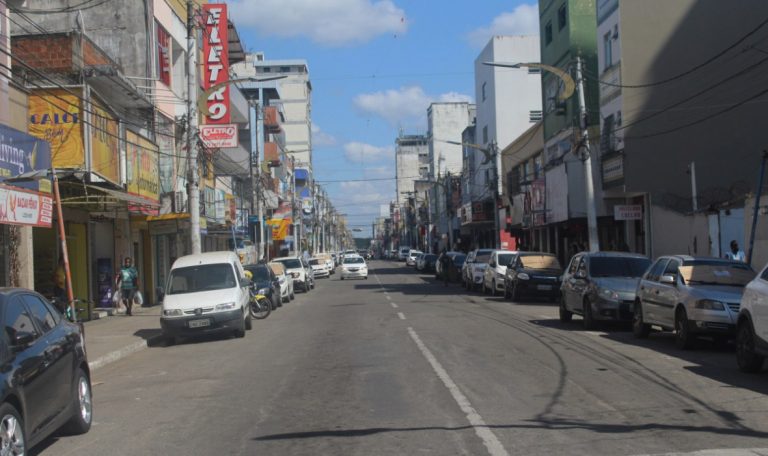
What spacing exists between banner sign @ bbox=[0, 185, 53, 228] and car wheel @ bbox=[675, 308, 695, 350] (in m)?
12.4

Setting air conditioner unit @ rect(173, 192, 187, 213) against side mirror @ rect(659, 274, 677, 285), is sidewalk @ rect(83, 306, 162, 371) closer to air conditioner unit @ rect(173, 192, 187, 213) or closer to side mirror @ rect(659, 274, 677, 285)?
air conditioner unit @ rect(173, 192, 187, 213)

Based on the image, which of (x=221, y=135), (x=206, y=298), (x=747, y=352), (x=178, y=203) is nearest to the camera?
(x=747, y=352)

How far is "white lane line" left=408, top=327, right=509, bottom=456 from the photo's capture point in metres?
7.37

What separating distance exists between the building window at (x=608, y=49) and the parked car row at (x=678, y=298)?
1637 cm

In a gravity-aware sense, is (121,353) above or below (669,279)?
below

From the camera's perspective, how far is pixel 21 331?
7.45 meters

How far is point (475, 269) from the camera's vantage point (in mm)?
37156

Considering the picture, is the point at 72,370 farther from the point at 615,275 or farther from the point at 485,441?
the point at 615,275

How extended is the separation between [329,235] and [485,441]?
14766 cm

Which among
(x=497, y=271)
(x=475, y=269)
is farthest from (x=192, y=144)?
(x=475, y=269)

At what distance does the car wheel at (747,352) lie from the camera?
37.0ft

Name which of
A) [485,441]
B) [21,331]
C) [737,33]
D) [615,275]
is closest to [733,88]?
[737,33]

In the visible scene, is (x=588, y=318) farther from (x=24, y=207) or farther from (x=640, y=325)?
(x=24, y=207)

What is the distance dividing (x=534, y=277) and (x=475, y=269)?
28.7ft
